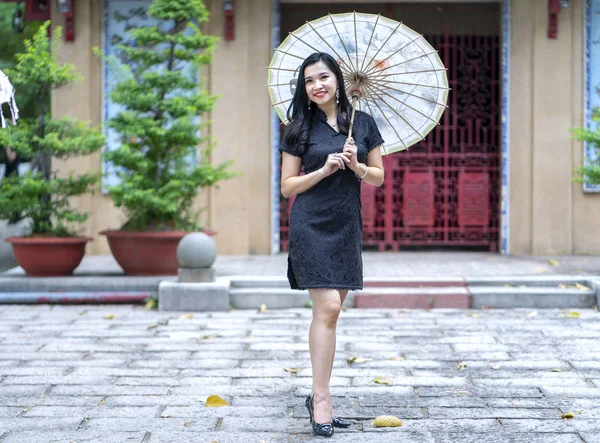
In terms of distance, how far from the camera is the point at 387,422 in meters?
4.80

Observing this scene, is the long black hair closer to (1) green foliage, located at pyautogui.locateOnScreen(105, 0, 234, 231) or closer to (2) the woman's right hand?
(2) the woman's right hand

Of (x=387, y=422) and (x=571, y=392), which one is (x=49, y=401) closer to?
(x=387, y=422)

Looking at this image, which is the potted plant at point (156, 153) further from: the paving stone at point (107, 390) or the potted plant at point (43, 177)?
the paving stone at point (107, 390)

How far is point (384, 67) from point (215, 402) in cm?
213

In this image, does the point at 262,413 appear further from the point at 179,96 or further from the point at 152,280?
the point at 179,96

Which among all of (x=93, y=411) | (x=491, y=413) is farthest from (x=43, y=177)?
(x=491, y=413)

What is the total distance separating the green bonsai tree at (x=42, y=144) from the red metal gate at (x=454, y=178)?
3724mm

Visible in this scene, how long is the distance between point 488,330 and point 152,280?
348 cm

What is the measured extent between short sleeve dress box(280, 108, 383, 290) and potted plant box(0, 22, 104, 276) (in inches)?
202

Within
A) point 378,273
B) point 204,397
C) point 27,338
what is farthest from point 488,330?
point 27,338

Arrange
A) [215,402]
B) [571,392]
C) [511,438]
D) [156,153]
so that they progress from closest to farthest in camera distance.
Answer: [511,438] < [215,402] < [571,392] < [156,153]

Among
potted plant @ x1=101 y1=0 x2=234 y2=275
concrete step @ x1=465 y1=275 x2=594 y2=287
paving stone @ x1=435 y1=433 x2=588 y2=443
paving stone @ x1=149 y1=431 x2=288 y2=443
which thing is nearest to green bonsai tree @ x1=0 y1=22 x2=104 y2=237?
potted plant @ x1=101 y1=0 x2=234 y2=275

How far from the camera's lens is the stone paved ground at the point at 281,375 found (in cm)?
476

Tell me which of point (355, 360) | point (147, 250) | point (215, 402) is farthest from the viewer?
point (147, 250)
